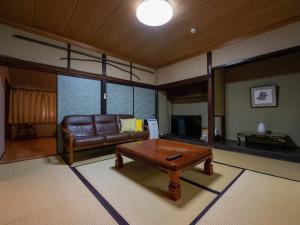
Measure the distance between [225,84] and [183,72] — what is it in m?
1.22

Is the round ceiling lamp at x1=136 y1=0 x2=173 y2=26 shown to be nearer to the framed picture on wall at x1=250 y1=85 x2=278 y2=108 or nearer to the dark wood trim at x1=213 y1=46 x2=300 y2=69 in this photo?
the dark wood trim at x1=213 y1=46 x2=300 y2=69

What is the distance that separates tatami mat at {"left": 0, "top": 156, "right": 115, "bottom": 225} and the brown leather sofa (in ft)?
1.47

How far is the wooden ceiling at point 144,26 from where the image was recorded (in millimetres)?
2252

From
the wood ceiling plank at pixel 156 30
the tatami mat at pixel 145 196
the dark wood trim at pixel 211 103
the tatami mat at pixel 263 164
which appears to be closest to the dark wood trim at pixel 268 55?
the dark wood trim at pixel 211 103

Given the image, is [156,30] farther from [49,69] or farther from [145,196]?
[145,196]

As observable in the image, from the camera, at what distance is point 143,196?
1.53 m

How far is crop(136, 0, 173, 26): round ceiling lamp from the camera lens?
2.09 m

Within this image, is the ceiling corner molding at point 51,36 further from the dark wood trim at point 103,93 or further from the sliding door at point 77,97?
the sliding door at point 77,97

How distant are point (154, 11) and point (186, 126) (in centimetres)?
336

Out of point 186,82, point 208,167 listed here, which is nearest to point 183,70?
point 186,82

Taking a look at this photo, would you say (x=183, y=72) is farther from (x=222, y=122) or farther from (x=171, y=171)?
(x=171, y=171)

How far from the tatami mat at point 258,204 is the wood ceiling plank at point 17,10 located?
3568mm

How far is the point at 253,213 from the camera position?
1257mm

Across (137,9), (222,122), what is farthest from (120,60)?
(222,122)
